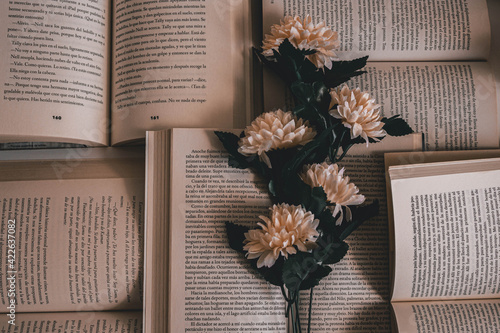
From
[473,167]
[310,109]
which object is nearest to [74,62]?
[310,109]

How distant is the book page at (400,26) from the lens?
69 cm

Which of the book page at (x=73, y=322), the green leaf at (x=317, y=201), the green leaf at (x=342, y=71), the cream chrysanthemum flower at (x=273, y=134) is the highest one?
the green leaf at (x=342, y=71)

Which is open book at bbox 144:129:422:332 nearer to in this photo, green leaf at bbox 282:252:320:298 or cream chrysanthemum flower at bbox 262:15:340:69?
green leaf at bbox 282:252:320:298

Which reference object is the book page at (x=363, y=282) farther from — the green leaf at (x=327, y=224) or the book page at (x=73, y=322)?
the book page at (x=73, y=322)

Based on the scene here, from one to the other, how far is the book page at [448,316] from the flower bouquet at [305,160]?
147 millimetres

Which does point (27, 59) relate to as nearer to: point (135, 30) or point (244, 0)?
point (135, 30)

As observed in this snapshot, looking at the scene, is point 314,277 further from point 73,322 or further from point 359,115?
point 73,322

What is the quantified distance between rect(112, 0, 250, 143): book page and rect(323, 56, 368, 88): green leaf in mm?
146

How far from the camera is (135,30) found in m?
0.67

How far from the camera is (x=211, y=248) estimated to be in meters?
0.61

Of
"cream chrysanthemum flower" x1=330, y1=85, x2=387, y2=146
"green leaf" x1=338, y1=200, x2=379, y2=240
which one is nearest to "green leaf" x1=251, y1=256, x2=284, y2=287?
"green leaf" x1=338, y1=200, x2=379, y2=240

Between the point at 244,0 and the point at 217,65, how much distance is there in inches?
5.3

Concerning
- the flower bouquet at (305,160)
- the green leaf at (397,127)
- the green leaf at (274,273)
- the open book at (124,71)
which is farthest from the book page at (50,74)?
the green leaf at (397,127)

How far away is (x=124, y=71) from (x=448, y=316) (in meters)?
0.66
